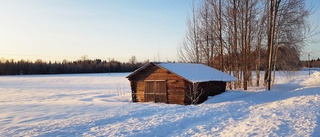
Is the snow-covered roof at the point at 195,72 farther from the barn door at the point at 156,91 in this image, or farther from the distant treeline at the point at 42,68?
the distant treeline at the point at 42,68

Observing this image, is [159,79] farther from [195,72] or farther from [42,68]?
[42,68]

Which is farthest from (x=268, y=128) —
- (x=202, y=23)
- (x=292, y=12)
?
(x=202, y=23)

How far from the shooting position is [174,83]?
65.3 ft

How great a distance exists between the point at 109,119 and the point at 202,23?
21445mm

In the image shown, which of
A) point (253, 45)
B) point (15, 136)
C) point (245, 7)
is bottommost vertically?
point (15, 136)

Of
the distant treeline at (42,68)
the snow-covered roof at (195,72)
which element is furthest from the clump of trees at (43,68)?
the snow-covered roof at (195,72)

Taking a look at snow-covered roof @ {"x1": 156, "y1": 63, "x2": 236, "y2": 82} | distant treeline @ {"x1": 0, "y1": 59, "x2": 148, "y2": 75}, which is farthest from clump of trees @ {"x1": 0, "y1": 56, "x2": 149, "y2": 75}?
snow-covered roof @ {"x1": 156, "y1": 63, "x2": 236, "y2": 82}

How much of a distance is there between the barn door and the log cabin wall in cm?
22

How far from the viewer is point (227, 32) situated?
2959cm

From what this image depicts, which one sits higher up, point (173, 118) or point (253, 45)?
point (253, 45)

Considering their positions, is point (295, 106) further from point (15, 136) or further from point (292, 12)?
point (292, 12)

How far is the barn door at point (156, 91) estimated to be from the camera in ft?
66.8

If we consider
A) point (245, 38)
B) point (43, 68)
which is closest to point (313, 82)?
point (245, 38)

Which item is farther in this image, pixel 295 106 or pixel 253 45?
pixel 253 45
